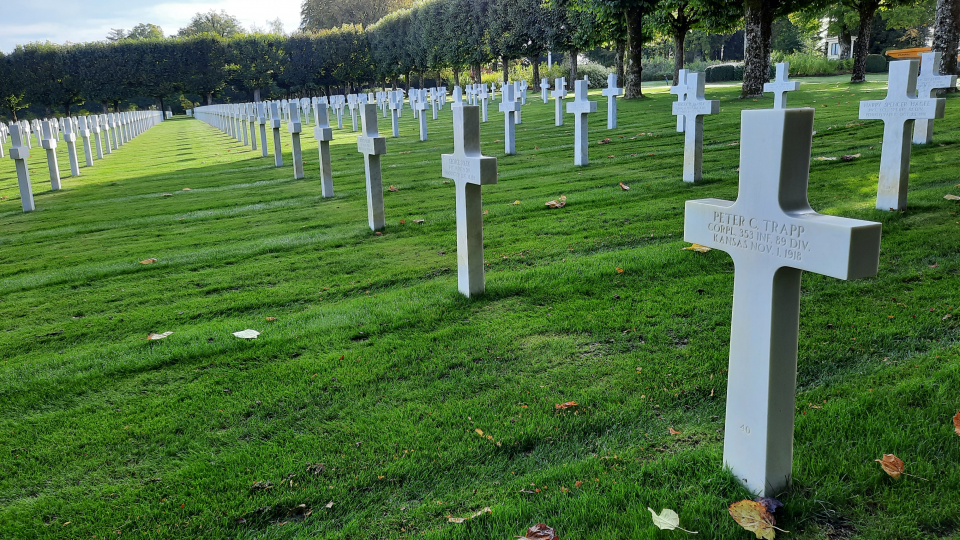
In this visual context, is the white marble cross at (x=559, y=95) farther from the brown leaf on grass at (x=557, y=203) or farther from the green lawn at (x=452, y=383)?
the green lawn at (x=452, y=383)

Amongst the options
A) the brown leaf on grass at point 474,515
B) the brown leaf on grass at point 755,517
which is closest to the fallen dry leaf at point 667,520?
the brown leaf on grass at point 755,517

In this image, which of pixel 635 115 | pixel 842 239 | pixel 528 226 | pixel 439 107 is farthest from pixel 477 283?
pixel 439 107

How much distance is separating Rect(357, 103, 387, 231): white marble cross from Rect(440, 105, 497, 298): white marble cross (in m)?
2.51

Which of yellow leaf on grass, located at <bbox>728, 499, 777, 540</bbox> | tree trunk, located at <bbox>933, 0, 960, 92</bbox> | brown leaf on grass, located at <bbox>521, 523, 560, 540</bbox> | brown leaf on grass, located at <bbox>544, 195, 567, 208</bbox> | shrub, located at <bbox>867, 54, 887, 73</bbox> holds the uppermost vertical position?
shrub, located at <bbox>867, 54, 887, 73</bbox>

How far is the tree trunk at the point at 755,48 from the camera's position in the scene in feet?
65.2

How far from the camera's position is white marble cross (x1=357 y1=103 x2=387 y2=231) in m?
7.22

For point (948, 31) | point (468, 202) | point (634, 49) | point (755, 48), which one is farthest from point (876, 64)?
point (468, 202)

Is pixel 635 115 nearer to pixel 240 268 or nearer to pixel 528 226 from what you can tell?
pixel 528 226

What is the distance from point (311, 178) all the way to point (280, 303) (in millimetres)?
7413

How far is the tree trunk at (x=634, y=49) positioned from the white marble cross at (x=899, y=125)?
18.1 m

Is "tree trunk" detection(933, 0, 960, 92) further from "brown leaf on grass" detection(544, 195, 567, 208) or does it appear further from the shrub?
the shrub

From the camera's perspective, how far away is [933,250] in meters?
5.00

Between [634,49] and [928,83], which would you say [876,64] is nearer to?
[634,49]

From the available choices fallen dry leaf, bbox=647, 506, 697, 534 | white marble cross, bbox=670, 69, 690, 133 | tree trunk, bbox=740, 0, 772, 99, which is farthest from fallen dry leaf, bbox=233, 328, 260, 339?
tree trunk, bbox=740, 0, 772, 99
